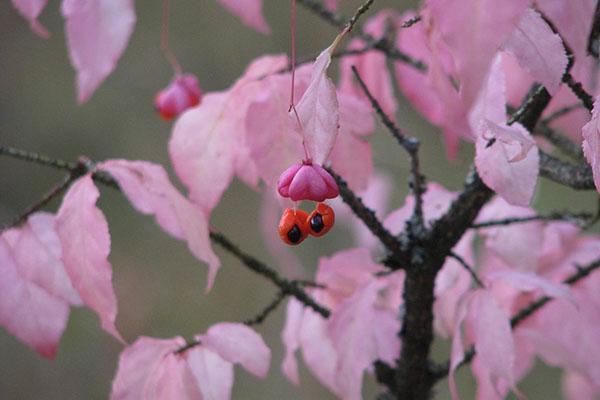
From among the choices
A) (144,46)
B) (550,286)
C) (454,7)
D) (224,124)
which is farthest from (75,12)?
(144,46)

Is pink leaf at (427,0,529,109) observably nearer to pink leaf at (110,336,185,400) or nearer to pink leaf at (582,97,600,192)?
pink leaf at (582,97,600,192)

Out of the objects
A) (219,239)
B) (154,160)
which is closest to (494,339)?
(219,239)

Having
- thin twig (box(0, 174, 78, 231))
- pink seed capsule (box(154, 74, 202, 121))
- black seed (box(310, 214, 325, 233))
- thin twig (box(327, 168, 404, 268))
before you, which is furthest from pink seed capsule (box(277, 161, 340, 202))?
pink seed capsule (box(154, 74, 202, 121))

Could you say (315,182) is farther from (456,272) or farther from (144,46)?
(144,46)

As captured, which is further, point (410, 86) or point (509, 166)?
point (410, 86)

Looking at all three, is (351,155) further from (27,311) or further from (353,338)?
(27,311)

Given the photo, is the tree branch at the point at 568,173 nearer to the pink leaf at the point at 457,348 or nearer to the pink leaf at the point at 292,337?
the pink leaf at the point at 457,348
